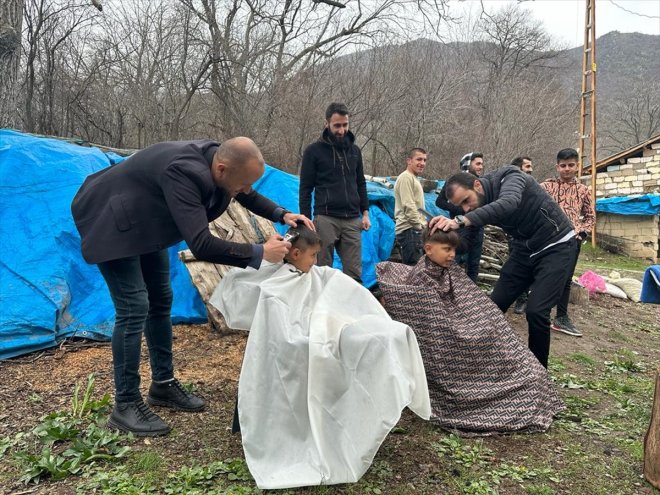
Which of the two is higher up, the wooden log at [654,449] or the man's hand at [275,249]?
the man's hand at [275,249]

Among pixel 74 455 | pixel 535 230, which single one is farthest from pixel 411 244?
pixel 74 455

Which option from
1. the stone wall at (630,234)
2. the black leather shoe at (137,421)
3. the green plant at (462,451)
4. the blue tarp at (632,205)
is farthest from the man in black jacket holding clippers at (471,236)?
the stone wall at (630,234)

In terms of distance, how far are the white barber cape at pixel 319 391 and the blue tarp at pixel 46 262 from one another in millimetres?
2268

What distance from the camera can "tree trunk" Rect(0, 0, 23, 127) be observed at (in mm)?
4500

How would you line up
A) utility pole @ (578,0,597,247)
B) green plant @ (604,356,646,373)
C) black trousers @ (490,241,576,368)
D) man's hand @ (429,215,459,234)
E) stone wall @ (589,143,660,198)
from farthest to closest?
stone wall @ (589,143,660,198)
utility pole @ (578,0,597,247)
green plant @ (604,356,646,373)
black trousers @ (490,241,576,368)
man's hand @ (429,215,459,234)

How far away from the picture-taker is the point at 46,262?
13.3ft

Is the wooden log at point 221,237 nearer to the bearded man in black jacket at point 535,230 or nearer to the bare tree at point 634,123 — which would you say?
the bearded man in black jacket at point 535,230

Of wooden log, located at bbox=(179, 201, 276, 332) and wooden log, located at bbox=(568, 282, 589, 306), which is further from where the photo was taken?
wooden log, located at bbox=(568, 282, 589, 306)

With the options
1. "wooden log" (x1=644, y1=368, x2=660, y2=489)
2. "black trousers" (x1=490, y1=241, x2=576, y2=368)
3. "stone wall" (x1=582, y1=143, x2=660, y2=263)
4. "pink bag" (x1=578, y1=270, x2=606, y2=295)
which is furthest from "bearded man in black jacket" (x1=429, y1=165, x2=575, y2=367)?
"stone wall" (x1=582, y1=143, x2=660, y2=263)

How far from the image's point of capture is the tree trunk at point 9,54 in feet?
14.8

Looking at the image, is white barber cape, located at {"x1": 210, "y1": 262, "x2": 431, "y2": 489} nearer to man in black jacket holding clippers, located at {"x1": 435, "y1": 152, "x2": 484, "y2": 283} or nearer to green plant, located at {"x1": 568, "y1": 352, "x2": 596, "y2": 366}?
green plant, located at {"x1": 568, "y1": 352, "x2": 596, "y2": 366}

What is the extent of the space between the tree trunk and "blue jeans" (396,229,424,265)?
4.20 meters

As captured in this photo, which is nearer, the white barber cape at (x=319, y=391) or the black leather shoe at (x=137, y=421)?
the white barber cape at (x=319, y=391)

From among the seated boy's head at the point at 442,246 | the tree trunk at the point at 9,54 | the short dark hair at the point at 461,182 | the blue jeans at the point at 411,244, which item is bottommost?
the blue jeans at the point at 411,244
